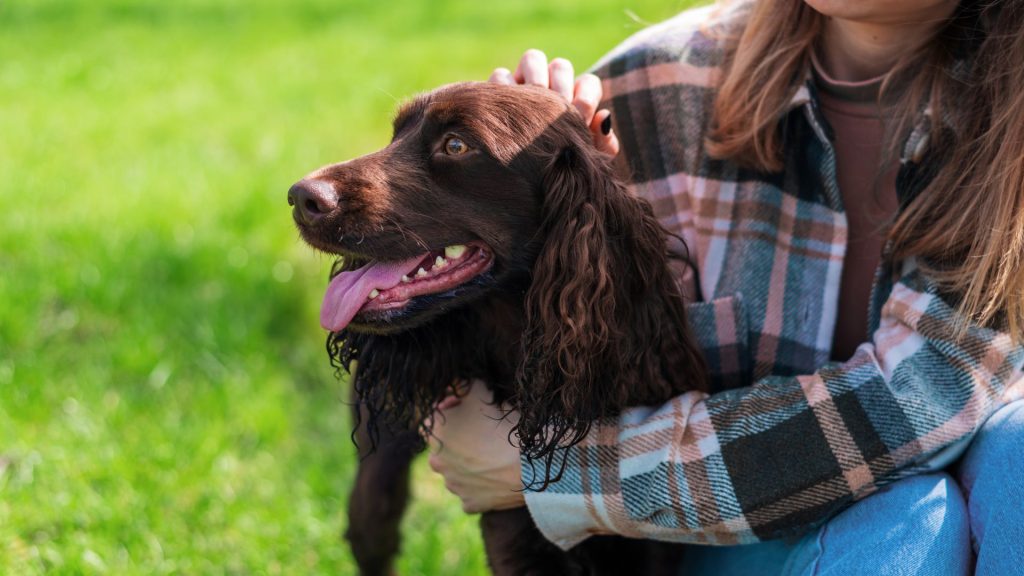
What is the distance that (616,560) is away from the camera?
230 centimetres

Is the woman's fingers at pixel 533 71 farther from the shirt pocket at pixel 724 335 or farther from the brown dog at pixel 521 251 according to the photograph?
the shirt pocket at pixel 724 335

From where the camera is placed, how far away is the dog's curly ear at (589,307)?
6.59 feet

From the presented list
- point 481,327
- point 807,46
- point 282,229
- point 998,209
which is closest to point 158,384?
point 282,229

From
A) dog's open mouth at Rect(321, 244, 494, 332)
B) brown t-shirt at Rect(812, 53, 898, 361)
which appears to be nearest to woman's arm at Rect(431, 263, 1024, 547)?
brown t-shirt at Rect(812, 53, 898, 361)

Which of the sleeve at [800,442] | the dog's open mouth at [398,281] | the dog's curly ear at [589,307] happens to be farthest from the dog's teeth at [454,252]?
the sleeve at [800,442]

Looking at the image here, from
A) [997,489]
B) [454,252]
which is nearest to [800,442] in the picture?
[997,489]

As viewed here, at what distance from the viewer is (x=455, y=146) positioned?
6.73 ft

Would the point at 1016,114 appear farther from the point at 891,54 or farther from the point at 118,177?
the point at 118,177

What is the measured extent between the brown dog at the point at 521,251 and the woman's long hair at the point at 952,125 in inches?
15.6

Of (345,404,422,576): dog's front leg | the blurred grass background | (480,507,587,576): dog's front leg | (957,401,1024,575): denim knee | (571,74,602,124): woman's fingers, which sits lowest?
the blurred grass background

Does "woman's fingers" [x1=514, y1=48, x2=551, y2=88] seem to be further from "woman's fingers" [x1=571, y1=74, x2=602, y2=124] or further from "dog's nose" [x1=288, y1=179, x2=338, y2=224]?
"dog's nose" [x1=288, y1=179, x2=338, y2=224]

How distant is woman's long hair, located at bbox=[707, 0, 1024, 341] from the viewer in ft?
6.63

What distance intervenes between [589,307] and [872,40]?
0.87 meters

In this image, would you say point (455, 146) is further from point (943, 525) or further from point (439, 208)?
point (943, 525)
